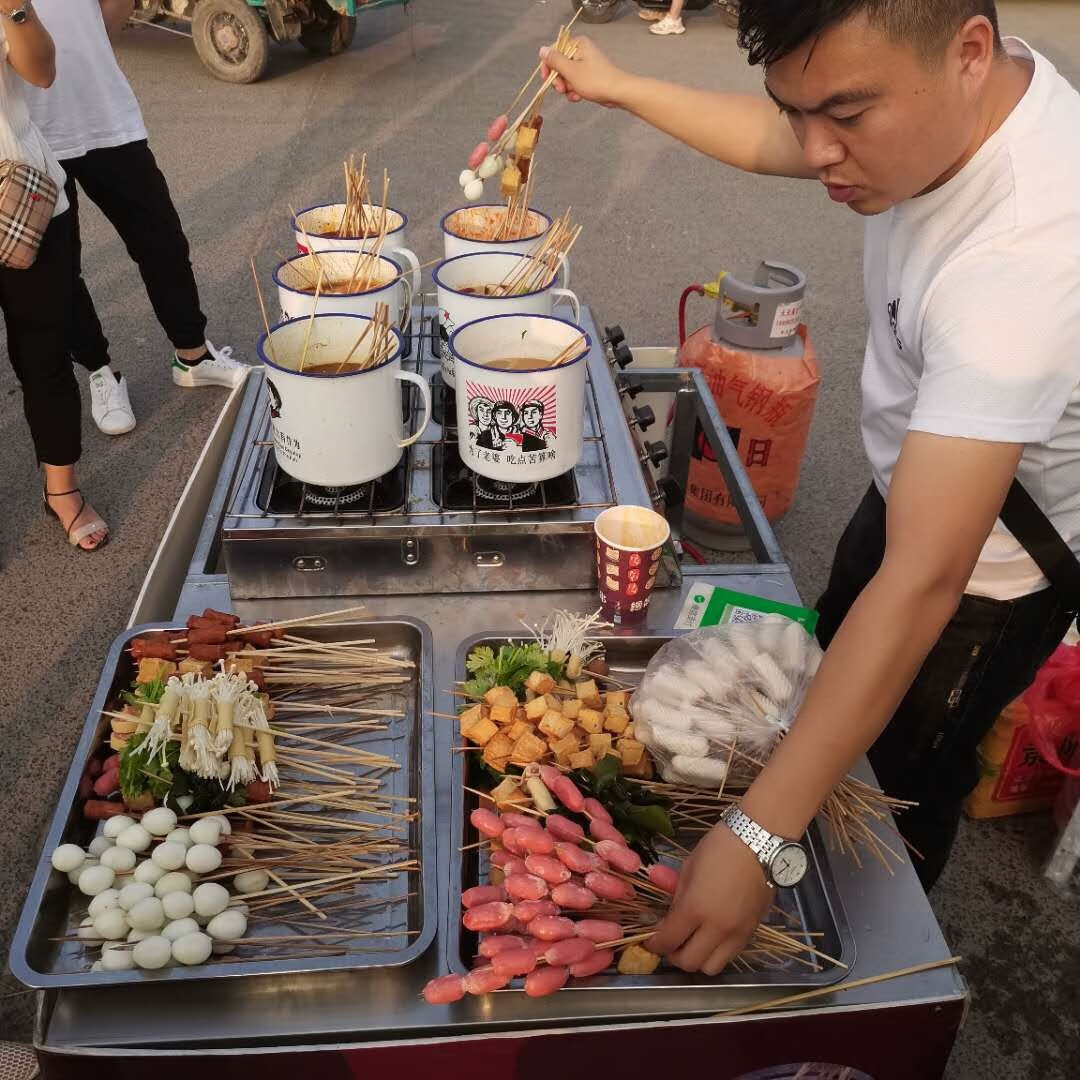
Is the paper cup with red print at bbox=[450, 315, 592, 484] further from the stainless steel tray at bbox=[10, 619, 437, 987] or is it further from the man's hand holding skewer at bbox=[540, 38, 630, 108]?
the man's hand holding skewer at bbox=[540, 38, 630, 108]

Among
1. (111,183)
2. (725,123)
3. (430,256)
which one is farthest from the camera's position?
(430,256)

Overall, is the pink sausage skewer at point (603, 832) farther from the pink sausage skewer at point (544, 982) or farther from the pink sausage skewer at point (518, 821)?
the pink sausage skewer at point (544, 982)

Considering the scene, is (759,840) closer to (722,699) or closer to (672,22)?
(722,699)

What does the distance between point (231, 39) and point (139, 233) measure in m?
5.60

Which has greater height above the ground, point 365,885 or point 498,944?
point 498,944

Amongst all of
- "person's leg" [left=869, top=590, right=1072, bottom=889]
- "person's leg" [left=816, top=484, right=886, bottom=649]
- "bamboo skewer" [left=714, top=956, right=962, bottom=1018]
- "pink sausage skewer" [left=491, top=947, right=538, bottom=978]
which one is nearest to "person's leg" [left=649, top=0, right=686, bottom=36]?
"person's leg" [left=816, top=484, right=886, bottom=649]

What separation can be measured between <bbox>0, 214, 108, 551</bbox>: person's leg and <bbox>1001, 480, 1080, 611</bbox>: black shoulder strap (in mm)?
2797

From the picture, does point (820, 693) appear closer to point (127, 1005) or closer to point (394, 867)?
point (394, 867)

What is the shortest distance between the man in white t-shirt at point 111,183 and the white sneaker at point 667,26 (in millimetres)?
7890

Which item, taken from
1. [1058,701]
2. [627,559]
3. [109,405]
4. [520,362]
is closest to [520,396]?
[520,362]

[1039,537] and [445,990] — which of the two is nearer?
[445,990]

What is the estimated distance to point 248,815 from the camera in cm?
141

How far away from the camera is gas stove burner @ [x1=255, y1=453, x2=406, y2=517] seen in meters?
1.75

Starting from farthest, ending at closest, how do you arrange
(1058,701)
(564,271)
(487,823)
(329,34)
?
(329,34) < (1058,701) < (564,271) < (487,823)
